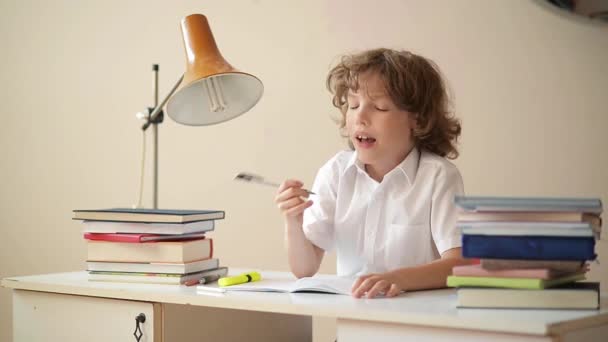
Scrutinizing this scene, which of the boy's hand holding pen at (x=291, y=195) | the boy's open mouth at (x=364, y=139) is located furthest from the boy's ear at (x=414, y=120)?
the boy's hand holding pen at (x=291, y=195)

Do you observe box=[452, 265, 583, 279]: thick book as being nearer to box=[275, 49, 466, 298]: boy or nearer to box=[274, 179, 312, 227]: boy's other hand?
box=[275, 49, 466, 298]: boy

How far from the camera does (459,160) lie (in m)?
2.50

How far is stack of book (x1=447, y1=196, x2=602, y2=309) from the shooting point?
1.27m

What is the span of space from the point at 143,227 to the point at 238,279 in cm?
26

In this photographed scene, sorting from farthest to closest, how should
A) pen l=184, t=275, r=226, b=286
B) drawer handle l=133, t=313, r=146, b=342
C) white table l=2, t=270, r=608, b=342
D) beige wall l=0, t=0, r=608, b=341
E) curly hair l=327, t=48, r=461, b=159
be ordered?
beige wall l=0, t=0, r=608, b=341
curly hair l=327, t=48, r=461, b=159
pen l=184, t=275, r=226, b=286
drawer handle l=133, t=313, r=146, b=342
white table l=2, t=270, r=608, b=342

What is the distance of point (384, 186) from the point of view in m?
1.78

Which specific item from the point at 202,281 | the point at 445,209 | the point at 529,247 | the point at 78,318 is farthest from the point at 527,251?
the point at 78,318

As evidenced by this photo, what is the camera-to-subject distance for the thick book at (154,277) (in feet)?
5.62

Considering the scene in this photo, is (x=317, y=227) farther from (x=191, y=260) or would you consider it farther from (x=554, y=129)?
(x=554, y=129)

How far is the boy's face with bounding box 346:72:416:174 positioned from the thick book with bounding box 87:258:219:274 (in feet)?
1.41

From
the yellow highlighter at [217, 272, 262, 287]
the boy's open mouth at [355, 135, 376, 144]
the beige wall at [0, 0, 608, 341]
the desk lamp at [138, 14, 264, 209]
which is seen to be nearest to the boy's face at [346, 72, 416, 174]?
the boy's open mouth at [355, 135, 376, 144]

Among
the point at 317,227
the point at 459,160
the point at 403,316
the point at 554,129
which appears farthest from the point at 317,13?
the point at 403,316

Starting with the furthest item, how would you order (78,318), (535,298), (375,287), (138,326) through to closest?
(78,318) < (138,326) < (375,287) < (535,298)

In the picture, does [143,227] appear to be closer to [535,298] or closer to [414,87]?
[414,87]
